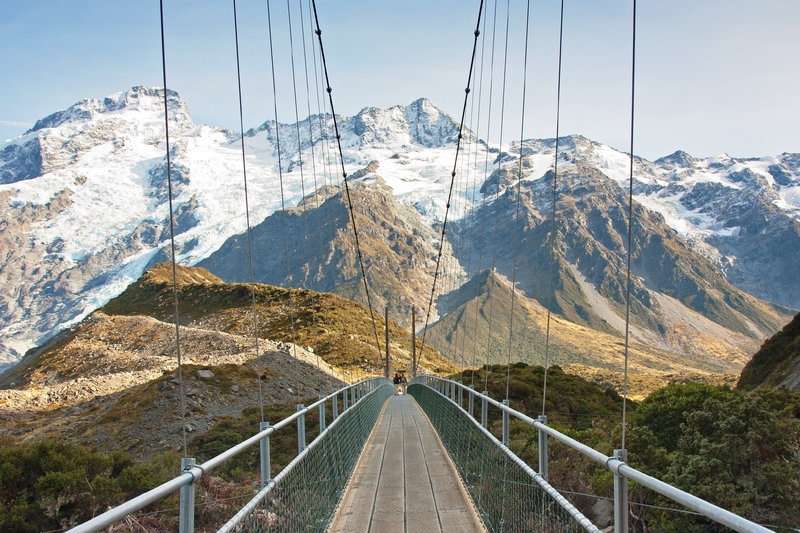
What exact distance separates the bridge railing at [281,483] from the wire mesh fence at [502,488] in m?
1.76

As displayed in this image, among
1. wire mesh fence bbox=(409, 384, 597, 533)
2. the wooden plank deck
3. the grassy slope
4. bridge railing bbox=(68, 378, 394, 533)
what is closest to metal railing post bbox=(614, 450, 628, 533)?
wire mesh fence bbox=(409, 384, 597, 533)

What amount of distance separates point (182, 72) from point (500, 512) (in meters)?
7.01

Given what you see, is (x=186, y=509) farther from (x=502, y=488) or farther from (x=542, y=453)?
(x=502, y=488)

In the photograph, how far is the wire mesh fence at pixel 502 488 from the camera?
13.0ft

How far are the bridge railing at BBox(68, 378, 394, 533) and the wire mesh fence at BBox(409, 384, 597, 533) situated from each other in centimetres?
176

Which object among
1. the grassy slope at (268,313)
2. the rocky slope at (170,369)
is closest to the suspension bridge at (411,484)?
the rocky slope at (170,369)

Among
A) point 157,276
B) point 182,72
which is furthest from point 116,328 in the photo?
point 182,72

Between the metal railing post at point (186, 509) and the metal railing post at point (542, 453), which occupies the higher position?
the metal railing post at point (186, 509)

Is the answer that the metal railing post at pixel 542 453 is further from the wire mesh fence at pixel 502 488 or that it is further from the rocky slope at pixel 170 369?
the rocky slope at pixel 170 369

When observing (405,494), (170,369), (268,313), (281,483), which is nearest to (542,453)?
(281,483)

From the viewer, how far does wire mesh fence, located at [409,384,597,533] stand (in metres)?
3.96

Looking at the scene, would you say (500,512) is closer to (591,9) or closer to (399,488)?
(399,488)

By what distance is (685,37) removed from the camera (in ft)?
26.7

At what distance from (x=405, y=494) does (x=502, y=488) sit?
9.04 ft
